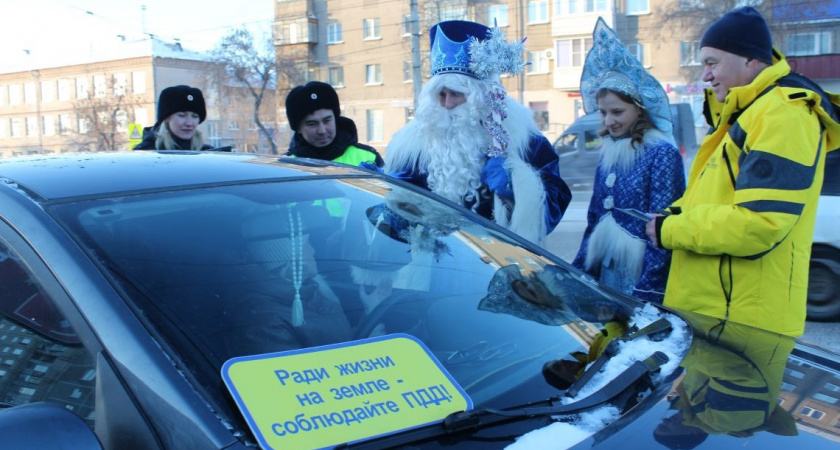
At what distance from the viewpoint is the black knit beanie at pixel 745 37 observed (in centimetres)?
241

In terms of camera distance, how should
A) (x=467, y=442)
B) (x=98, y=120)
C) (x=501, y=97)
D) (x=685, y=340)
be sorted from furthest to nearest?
(x=98, y=120) → (x=501, y=97) → (x=685, y=340) → (x=467, y=442)

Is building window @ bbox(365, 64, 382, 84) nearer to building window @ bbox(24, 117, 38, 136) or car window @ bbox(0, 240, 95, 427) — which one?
building window @ bbox(24, 117, 38, 136)

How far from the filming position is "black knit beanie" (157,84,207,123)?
4.61 m

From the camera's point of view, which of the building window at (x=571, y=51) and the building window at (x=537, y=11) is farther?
the building window at (x=537, y=11)

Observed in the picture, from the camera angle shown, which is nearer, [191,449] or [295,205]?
[191,449]

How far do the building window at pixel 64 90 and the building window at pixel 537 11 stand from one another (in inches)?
1156

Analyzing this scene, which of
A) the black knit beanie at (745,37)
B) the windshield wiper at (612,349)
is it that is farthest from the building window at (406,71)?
the windshield wiper at (612,349)

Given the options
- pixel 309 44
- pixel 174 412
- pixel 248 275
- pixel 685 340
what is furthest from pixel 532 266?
pixel 309 44

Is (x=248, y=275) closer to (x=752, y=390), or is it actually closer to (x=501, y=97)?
(x=752, y=390)

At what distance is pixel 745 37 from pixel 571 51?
35.6 m

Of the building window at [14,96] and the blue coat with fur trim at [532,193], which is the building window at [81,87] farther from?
the blue coat with fur trim at [532,193]

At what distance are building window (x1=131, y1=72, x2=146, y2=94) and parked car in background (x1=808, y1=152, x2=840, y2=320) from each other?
4596 centimetres

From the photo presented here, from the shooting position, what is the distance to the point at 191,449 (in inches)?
48.4

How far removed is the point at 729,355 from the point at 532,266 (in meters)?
0.64
